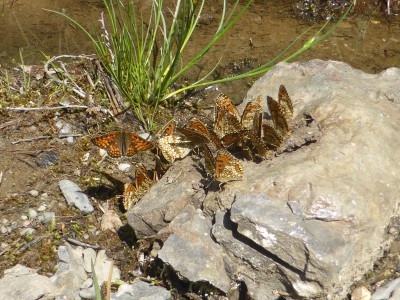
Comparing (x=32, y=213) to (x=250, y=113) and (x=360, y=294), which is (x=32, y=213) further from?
(x=360, y=294)

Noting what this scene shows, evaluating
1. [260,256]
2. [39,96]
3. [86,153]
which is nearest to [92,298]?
[260,256]

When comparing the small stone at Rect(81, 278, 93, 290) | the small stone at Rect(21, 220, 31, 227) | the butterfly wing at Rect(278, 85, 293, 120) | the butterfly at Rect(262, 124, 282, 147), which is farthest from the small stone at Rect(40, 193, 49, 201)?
the butterfly wing at Rect(278, 85, 293, 120)

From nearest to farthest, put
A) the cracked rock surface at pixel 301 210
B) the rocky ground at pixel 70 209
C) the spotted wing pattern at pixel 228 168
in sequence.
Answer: the cracked rock surface at pixel 301 210 → the spotted wing pattern at pixel 228 168 → the rocky ground at pixel 70 209

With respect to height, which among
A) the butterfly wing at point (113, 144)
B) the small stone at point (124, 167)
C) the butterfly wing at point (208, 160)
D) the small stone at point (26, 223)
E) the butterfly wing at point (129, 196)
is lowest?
the small stone at point (26, 223)

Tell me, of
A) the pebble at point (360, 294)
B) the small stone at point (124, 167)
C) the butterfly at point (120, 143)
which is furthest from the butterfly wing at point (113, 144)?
the pebble at point (360, 294)

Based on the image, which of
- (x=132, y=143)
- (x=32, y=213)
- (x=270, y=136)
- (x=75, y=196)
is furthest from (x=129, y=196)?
(x=270, y=136)

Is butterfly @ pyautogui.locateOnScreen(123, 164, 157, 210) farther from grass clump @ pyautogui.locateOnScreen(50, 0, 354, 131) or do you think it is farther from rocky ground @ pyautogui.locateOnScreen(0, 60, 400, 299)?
grass clump @ pyautogui.locateOnScreen(50, 0, 354, 131)

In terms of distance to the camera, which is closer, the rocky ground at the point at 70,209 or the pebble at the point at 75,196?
the rocky ground at the point at 70,209

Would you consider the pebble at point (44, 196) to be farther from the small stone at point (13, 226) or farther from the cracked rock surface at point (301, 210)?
the cracked rock surface at point (301, 210)
